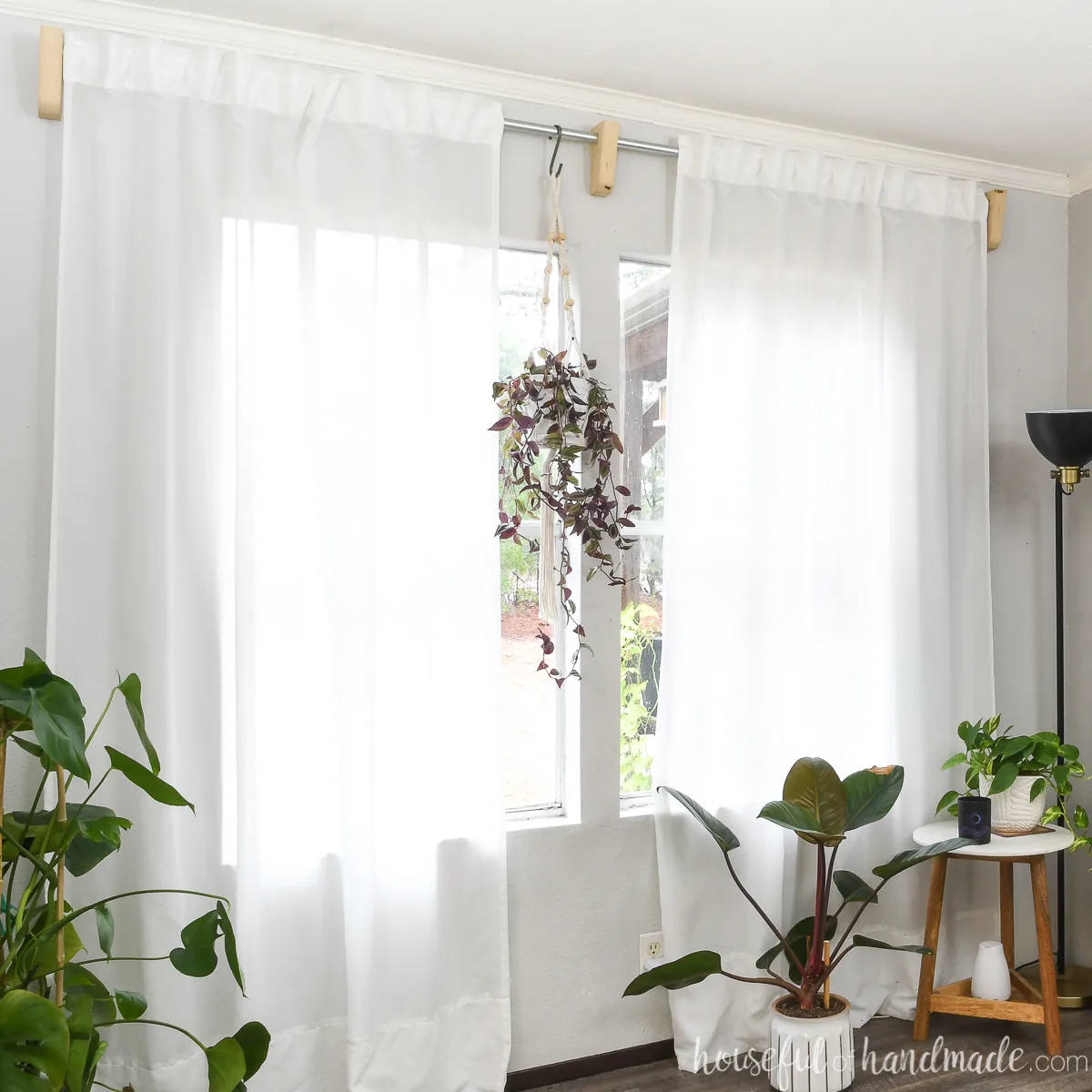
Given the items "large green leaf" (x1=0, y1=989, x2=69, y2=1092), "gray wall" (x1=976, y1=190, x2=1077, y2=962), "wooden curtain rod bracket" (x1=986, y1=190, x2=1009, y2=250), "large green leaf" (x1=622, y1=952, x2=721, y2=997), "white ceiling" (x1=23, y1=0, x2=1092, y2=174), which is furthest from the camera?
"gray wall" (x1=976, y1=190, x2=1077, y2=962)

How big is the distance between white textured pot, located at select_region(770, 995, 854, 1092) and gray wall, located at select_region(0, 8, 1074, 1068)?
1.04 feet

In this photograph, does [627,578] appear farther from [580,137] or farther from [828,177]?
[828,177]

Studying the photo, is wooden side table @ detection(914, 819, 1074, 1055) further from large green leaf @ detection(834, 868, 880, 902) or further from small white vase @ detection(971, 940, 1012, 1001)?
large green leaf @ detection(834, 868, 880, 902)

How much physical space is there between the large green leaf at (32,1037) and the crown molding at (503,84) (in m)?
1.89

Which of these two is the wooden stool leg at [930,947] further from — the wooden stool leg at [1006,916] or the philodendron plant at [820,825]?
the wooden stool leg at [1006,916]

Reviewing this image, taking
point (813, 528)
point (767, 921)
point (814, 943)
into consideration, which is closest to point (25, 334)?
point (813, 528)

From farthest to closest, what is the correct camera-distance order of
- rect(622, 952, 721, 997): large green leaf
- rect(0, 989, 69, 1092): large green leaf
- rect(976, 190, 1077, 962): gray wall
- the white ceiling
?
rect(976, 190, 1077, 962): gray wall, rect(622, 952, 721, 997): large green leaf, the white ceiling, rect(0, 989, 69, 1092): large green leaf

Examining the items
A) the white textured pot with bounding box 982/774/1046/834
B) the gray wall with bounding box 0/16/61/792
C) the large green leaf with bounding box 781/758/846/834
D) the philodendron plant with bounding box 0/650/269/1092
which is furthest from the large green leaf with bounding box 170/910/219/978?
the white textured pot with bounding box 982/774/1046/834

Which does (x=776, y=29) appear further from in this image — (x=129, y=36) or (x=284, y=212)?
(x=129, y=36)

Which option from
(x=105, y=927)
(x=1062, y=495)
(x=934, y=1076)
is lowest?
(x=934, y=1076)

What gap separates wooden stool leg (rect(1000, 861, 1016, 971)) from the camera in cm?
282

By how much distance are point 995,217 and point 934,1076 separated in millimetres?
2355

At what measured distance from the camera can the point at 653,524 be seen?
2.66 meters

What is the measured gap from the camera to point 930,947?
263cm
